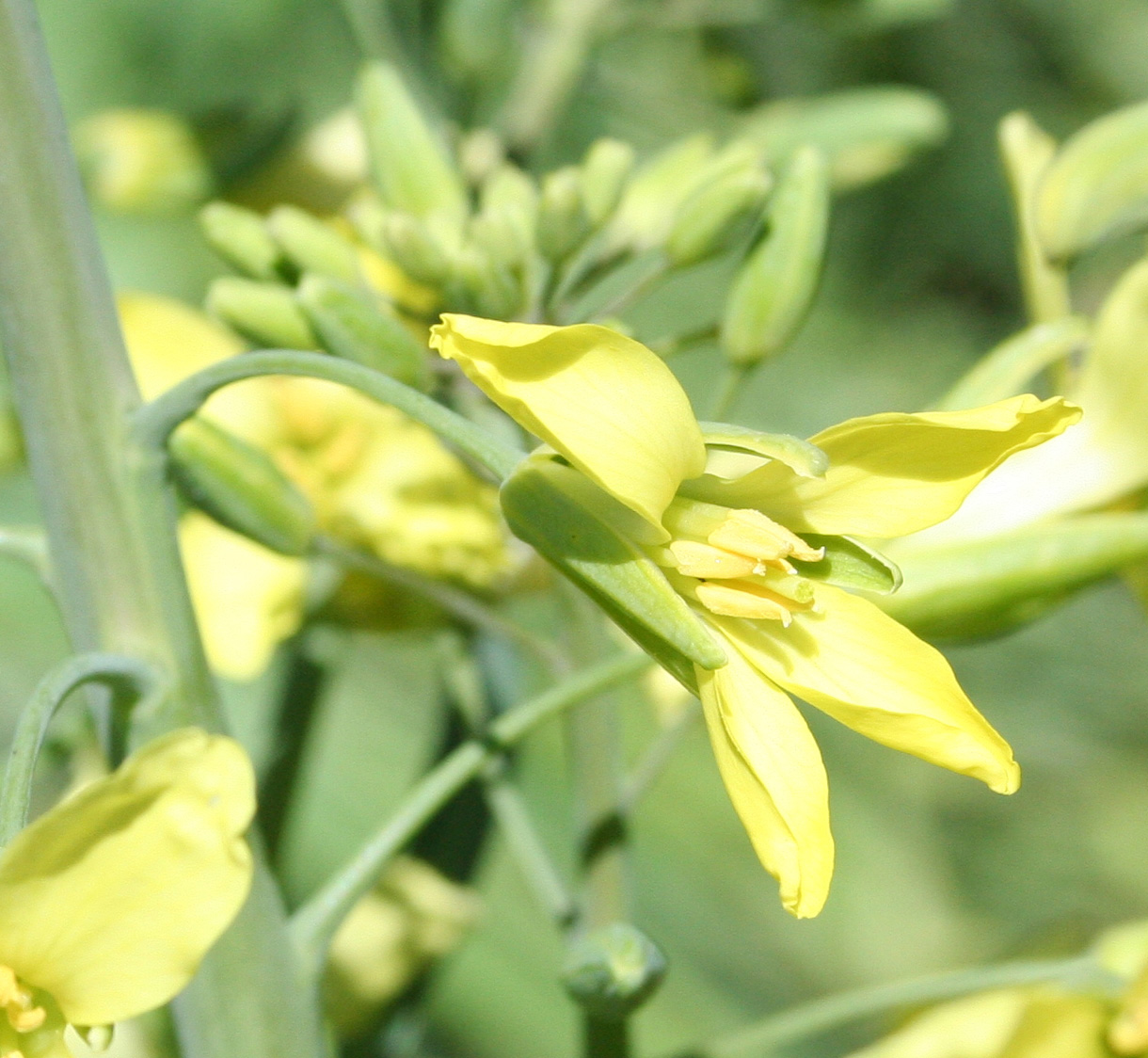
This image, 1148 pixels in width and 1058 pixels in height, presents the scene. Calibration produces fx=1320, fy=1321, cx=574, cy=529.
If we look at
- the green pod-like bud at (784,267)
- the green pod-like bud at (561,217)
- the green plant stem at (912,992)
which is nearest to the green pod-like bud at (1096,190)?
the green pod-like bud at (784,267)

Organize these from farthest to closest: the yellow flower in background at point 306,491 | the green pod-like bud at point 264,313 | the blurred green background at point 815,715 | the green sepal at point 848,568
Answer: the blurred green background at point 815,715 → the yellow flower in background at point 306,491 → the green pod-like bud at point 264,313 → the green sepal at point 848,568

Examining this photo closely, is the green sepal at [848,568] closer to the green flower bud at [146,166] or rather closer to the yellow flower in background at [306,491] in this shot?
the yellow flower in background at [306,491]

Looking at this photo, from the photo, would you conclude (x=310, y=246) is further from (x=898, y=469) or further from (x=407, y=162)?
(x=898, y=469)

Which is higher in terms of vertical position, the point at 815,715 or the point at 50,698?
the point at 50,698

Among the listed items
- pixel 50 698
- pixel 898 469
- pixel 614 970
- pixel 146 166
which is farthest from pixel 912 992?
pixel 146 166

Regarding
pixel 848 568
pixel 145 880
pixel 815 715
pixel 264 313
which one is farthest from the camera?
pixel 815 715
